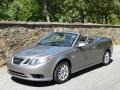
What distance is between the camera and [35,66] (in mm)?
8008

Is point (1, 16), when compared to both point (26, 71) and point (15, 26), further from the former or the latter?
point (26, 71)

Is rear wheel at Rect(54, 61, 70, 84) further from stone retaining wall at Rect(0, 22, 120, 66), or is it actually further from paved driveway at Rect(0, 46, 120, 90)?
stone retaining wall at Rect(0, 22, 120, 66)

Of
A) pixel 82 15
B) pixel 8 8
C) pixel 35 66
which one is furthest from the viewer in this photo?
pixel 8 8

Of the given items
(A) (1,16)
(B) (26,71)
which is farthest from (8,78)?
(A) (1,16)

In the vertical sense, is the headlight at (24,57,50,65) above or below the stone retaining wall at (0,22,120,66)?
below

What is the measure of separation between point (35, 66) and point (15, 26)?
4.03m

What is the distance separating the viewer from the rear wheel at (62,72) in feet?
27.6

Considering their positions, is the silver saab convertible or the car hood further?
the car hood

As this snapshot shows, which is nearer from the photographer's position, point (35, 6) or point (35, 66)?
point (35, 66)

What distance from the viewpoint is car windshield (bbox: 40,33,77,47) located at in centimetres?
942

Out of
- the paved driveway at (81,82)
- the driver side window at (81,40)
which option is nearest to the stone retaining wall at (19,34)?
the paved driveway at (81,82)

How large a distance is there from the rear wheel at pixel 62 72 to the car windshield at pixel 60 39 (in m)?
0.83

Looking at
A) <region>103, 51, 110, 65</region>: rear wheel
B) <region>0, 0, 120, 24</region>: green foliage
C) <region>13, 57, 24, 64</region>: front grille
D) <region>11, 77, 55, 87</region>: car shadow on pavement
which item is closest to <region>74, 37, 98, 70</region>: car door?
<region>103, 51, 110, 65</region>: rear wheel

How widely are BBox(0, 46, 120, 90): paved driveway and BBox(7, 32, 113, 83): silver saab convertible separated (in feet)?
0.83
